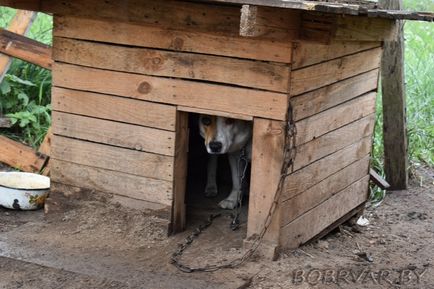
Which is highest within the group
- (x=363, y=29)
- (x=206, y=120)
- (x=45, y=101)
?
(x=363, y=29)

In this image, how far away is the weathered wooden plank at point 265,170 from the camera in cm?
473

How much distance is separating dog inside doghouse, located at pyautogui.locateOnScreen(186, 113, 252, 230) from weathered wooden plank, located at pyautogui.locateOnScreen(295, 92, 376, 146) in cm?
58

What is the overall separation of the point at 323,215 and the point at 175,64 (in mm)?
1598

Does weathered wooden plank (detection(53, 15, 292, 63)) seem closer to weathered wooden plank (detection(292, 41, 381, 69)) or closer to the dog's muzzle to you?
weathered wooden plank (detection(292, 41, 381, 69))

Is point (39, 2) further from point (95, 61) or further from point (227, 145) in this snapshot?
point (227, 145)

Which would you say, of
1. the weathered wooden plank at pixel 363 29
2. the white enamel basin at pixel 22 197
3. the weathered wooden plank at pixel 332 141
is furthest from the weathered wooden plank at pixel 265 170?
the white enamel basin at pixel 22 197

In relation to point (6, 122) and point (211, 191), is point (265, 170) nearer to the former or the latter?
point (211, 191)

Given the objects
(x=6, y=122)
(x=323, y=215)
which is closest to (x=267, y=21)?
(x=323, y=215)

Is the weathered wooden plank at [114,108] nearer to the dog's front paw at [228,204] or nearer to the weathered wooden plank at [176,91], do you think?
the weathered wooden plank at [176,91]

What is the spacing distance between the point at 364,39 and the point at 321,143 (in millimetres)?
784

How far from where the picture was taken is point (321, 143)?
530 centimetres

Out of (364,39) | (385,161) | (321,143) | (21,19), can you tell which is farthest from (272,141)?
(21,19)

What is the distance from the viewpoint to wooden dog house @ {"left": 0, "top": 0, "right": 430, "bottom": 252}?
4691 millimetres

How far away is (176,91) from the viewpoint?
4965 mm
